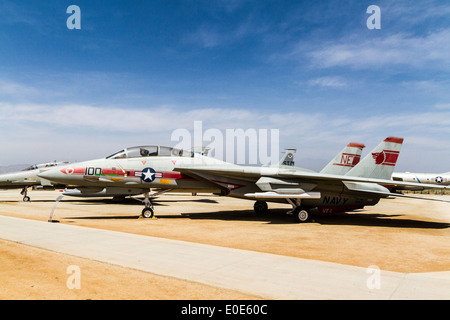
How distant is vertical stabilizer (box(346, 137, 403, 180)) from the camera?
14.6 m

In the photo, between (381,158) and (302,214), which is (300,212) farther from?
(381,158)

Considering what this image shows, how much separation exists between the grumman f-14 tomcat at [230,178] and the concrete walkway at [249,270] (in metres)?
4.59

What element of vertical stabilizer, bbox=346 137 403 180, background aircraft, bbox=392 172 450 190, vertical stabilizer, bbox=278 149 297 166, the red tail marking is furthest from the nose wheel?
background aircraft, bbox=392 172 450 190

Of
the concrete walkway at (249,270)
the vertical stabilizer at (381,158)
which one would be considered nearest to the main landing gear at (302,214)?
the vertical stabilizer at (381,158)

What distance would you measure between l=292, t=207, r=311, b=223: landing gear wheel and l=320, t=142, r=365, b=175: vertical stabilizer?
422 cm

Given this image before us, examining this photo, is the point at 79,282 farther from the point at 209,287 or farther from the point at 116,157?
the point at 116,157

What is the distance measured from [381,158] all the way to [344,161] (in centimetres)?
229

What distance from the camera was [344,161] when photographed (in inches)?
655

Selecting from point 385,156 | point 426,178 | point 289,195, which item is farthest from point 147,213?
point 426,178

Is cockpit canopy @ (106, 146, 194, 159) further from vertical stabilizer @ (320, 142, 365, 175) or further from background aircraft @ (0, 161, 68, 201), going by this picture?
background aircraft @ (0, 161, 68, 201)

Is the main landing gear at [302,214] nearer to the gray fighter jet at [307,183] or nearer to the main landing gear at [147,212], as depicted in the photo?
the gray fighter jet at [307,183]
